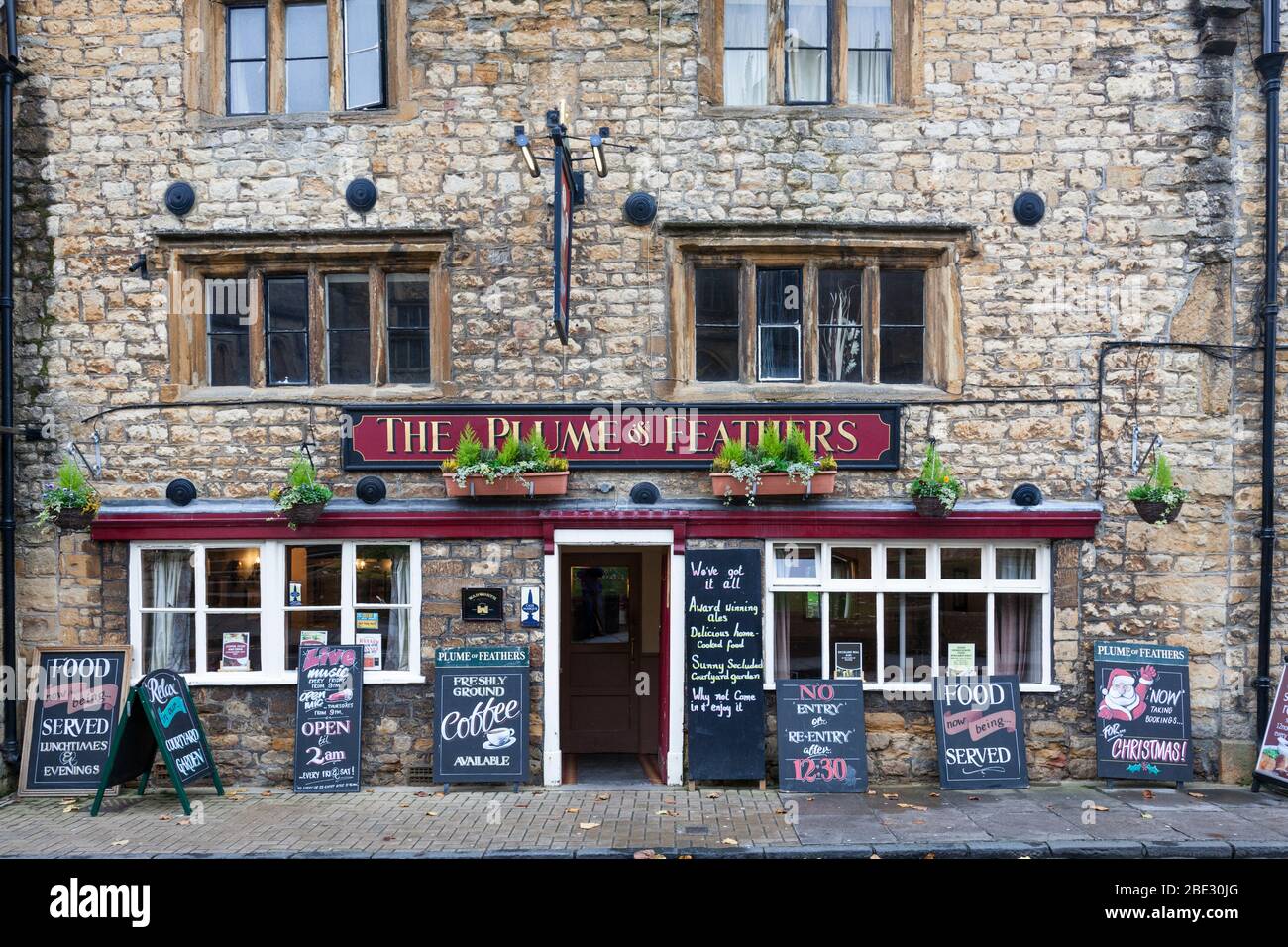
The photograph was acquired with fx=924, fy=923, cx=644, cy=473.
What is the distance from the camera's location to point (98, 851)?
6832 millimetres

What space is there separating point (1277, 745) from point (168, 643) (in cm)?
1010

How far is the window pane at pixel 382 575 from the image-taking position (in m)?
8.65

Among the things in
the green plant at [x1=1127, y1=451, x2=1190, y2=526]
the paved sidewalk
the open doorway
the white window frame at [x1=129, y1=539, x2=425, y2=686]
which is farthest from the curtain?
the green plant at [x1=1127, y1=451, x2=1190, y2=526]

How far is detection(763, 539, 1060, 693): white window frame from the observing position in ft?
28.1

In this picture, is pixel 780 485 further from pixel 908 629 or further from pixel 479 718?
pixel 479 718

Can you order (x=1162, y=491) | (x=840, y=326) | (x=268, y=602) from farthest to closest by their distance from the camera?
(x=840, y=326) < (x=268, y=602) < (x=1162, y=491)

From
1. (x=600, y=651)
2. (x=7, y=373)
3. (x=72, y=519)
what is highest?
(x=7, y=373)

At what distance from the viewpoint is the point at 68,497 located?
324 inches

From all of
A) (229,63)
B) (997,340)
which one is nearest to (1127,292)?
(997,340)

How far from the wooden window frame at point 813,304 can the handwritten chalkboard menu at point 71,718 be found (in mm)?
5826

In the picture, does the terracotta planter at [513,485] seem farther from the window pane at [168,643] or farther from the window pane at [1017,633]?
the window pane at [1017,633]

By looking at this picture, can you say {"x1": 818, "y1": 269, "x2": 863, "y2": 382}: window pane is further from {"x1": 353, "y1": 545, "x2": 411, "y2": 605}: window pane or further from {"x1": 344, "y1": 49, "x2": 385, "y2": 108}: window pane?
{"x1": 344, "y1": 49, "x2": 385, "y2": 108}: window pane

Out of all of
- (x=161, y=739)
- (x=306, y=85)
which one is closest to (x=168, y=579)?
(x=161, y=739)

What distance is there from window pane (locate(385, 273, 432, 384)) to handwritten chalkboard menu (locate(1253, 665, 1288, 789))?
27.1 ft
